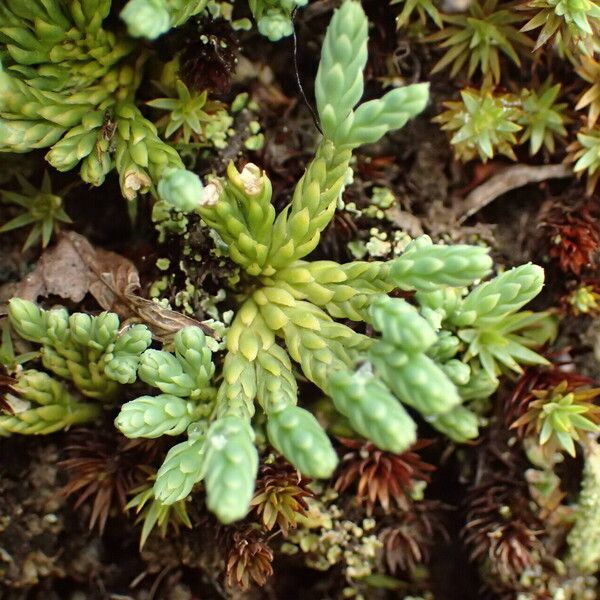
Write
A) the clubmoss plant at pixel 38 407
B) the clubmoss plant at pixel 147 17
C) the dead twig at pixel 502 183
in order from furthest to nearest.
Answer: the dead twig at pixel 502 183 < the clubmoss plant at pixel 38 407 < the clubmoss plant at pixel 147 17

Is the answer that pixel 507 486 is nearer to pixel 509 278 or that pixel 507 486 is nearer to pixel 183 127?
pixel 509 278

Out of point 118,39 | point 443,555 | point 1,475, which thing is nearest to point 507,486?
point 443,555

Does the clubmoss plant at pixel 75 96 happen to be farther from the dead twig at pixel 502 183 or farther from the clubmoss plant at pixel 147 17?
the dead twig at pixel 502 183

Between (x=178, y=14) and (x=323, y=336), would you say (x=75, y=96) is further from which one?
(x=323, y=336)

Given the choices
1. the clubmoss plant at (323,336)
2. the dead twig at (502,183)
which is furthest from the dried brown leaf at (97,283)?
the dead twig at (502,183)

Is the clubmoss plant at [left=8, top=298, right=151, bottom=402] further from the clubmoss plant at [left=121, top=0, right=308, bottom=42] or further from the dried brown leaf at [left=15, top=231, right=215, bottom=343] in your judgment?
the clubmoss plant at [left=121, top=0, right=308, bottom=42]

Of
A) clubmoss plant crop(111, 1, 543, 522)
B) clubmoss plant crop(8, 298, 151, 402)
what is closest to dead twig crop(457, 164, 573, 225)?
clubmoss plant crop(111, 1, 543, 522)
